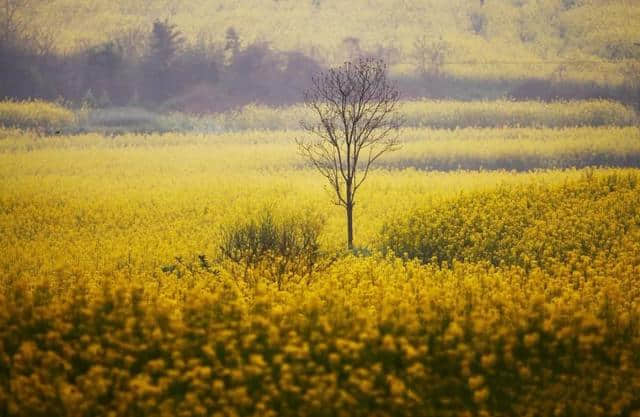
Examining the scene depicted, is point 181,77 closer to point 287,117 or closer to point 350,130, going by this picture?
point 287,117

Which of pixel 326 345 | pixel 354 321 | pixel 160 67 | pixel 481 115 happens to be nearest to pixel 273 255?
pixel 354 321

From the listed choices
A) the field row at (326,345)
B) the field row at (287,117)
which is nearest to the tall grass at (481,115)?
the field row at (287,117)

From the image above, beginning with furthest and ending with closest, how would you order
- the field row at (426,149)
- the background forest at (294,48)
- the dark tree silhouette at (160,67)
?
the background forest at (294,48), the dark tree silhouette at (160,67), the field row at (426,149)

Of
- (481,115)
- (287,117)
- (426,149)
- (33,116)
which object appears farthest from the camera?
(287,117)

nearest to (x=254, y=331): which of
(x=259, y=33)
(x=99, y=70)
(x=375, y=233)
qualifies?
(x=375, y=233)

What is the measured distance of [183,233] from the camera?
25188 millimetres

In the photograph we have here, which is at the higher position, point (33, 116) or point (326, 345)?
point (33, 116)

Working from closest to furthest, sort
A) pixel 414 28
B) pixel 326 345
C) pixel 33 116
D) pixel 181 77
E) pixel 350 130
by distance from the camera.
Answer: pixel 326 345
pixel 350 130
pixel 33 116
pixel 181 77
pixel 414 28

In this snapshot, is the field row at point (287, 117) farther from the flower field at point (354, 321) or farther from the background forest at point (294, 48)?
the flower field at point (354, 321)

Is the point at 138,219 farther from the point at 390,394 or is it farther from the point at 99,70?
the point at 99,70

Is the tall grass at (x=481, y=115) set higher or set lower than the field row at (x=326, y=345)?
higher

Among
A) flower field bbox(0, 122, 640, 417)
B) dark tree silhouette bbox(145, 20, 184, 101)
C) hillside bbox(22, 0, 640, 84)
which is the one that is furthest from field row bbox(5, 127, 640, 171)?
flower field bbox(0, 122, 640, 417)

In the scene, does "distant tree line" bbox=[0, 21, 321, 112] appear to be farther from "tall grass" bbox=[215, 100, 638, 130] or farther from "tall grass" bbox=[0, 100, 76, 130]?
"tall grass" bbox=[0, 100, 76, 130]

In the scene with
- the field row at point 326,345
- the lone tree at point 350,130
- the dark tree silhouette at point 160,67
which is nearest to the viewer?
the field row at point 326,345
